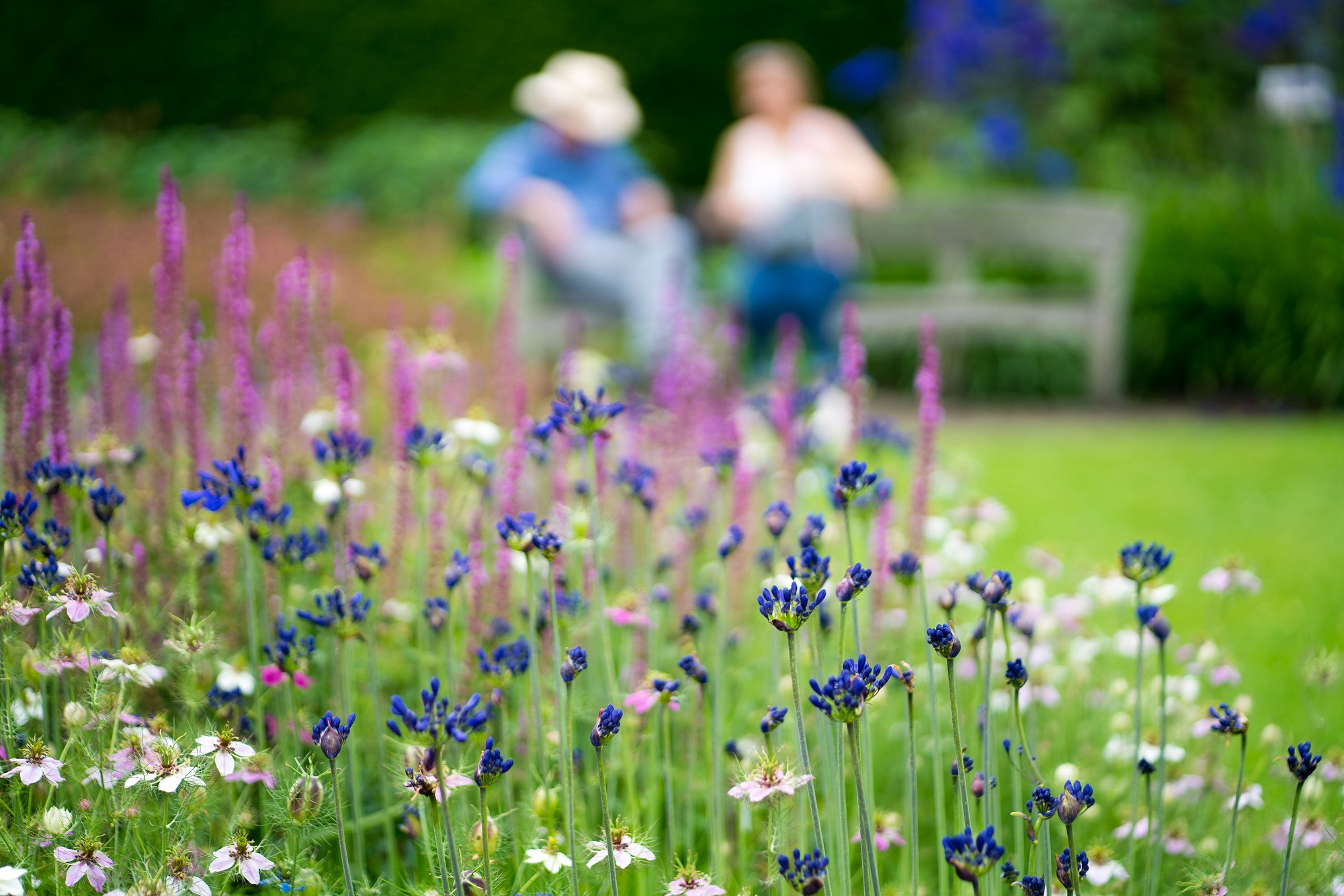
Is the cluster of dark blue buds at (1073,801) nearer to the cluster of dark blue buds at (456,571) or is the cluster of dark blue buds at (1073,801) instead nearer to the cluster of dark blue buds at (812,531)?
the cluster of dark blue buds at (812,531)

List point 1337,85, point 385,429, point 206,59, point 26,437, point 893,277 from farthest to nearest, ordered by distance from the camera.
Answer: point 206,59, point 1337,85, point 893,277, point 385,429, point 26,437

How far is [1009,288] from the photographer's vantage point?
813 centimetres

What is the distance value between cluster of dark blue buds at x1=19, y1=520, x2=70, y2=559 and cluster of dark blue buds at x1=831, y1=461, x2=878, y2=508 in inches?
43.2

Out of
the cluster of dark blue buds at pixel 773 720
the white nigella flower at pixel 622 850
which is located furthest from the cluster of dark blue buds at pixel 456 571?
the cluster of dark blue buds at pixel 773 720

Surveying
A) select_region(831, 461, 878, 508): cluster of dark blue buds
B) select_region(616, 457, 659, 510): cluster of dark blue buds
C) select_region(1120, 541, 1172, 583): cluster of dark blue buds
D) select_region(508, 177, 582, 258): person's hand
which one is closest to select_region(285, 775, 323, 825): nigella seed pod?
select_region(616, 457, 659, 510): cluster of dark blue buds

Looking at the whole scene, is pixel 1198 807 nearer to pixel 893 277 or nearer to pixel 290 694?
pixel 290 694

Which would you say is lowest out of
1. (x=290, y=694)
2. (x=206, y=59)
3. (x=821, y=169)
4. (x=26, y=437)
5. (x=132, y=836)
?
(x=132, y=836)

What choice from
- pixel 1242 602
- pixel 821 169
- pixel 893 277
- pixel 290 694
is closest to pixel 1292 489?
pixel 1242 602

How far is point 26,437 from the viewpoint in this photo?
1.94 meters

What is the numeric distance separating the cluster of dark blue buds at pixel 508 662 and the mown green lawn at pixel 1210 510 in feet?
5.22

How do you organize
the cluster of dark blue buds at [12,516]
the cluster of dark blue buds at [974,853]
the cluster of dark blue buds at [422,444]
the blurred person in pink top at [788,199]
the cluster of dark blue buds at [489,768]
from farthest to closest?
the blurred person in pink top at [788,199] < the cluster of dark blue buds at [422,444] < the cluster of dark blue buds at [12,516] < the cluster of dark blue buds at [489,768] < the cluster of dark blue buds at [974,853]

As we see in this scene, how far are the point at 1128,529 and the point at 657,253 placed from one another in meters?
2.77

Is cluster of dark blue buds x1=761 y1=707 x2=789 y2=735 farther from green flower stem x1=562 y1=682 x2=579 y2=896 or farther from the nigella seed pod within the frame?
the nigella seed pod

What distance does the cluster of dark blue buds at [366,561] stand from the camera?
1740 mm
